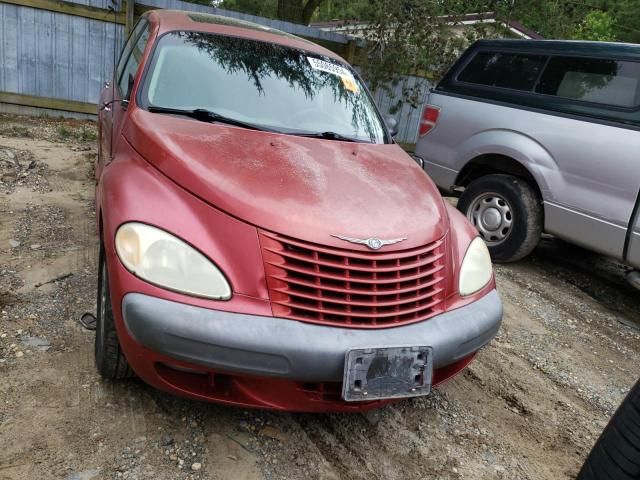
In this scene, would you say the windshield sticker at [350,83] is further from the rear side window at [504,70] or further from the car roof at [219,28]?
the rear side window at [504,70]

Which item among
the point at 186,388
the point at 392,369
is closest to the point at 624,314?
the point at 392,369

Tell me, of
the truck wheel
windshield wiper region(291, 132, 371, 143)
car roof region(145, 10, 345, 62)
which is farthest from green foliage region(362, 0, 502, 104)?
windshield wiper region(291, 132, 371, 143)

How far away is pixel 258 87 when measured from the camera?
10.4 feet

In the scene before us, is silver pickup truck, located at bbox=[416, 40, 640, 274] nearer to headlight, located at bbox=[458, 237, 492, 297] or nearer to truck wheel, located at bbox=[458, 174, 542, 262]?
truck wheel, located at bbox=[458, 174, 542, 262]

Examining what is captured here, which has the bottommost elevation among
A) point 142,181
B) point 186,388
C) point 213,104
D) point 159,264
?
point 186,388

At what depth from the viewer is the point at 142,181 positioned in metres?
2.32

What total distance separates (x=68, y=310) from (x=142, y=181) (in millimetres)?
1303

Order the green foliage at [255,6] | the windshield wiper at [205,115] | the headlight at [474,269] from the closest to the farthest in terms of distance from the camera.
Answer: the headlight at [474,269] < the windshield wiper at [205,115] < the green foliage at [255,6]

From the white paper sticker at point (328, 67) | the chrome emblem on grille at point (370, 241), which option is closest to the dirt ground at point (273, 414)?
the chrome emblem on grille at point (370, 241)

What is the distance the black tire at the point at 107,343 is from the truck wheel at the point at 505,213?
142 inches

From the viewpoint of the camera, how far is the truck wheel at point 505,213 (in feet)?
15.4

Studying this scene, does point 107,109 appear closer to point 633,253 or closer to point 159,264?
point 159,264

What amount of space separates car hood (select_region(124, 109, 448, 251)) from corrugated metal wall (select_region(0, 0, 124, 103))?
6.41 meters

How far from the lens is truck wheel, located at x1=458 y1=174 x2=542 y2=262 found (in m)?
4.68
